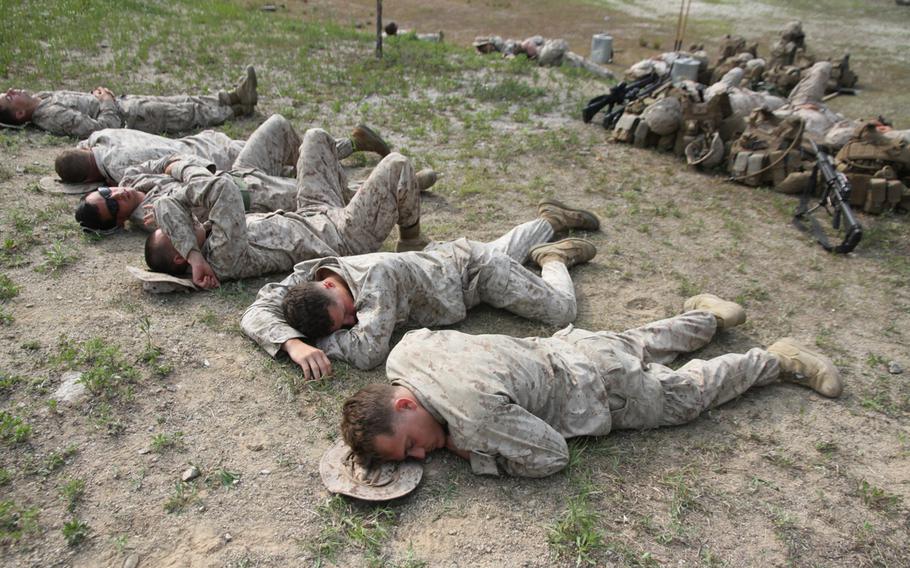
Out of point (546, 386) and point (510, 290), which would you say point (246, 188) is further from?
point (546, 386)

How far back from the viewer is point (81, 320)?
3957 millimetres

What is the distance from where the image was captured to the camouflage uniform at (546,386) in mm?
2820

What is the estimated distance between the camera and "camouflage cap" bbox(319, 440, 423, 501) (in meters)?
2.78

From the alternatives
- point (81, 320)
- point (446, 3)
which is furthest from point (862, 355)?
point (446, 3)

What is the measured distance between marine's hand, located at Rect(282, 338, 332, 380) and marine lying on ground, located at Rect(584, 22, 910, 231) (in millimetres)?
4996

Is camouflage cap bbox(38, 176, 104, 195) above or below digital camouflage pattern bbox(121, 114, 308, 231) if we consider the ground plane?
below

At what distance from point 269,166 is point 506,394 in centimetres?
369

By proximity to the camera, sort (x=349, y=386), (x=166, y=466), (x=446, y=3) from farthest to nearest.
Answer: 1. (x=446, y=3)
2. (x=349, y=386)
3. (x=166, y=466)

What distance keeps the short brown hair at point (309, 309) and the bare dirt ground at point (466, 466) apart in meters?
0.28

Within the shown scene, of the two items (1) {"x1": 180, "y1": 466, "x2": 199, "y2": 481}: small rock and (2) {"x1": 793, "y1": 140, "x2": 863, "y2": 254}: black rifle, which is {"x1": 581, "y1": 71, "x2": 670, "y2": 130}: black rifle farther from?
(1) {"x1": 180, "y1": 466, "x2": 199, "y2": 481}: small rock

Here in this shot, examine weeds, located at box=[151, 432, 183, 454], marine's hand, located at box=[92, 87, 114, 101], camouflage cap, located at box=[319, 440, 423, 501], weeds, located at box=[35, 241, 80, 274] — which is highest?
marine's hand, located at box=[92, 87, 114, 101]

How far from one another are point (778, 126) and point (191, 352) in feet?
20.1

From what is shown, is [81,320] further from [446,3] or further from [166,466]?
[446,3]

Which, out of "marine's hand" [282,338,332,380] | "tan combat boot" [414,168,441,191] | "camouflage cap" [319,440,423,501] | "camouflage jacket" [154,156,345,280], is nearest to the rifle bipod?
"tan combat boot" [414,168,441,191]
